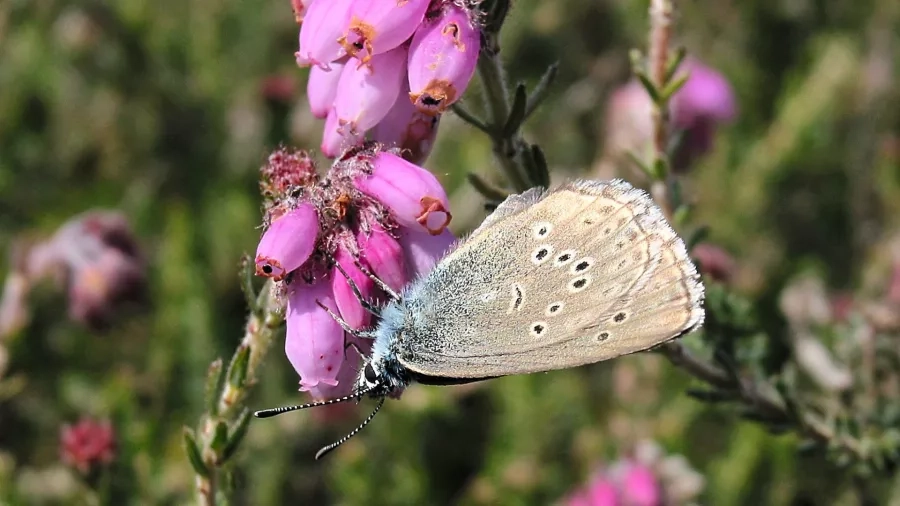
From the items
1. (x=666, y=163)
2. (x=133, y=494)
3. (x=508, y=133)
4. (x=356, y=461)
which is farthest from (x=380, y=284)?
(x=356, y=461)

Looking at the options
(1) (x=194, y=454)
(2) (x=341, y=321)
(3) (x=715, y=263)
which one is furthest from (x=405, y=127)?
A: (3) (x=715, y=263)

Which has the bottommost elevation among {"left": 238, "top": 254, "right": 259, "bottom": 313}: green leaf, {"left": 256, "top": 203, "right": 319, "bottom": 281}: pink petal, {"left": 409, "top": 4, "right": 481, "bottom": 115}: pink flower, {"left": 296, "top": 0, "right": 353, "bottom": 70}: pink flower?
{"left": 409, "top": 4, "right": 481, "bottom": 115}: pink flower

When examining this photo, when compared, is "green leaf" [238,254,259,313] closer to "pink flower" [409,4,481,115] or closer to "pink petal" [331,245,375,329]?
"pink petal" [331,245,375,329]

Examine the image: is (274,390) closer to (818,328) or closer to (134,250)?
(134,250)

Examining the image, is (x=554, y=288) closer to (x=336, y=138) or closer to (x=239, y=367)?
(x=336, y=138)

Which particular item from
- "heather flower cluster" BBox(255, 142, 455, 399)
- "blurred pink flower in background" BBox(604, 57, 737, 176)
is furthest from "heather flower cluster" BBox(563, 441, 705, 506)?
"heather flower cluster" BBox(255, 142, 455, 399)

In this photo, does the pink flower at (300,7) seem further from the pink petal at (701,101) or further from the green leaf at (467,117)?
the pink petal at (701,101)
